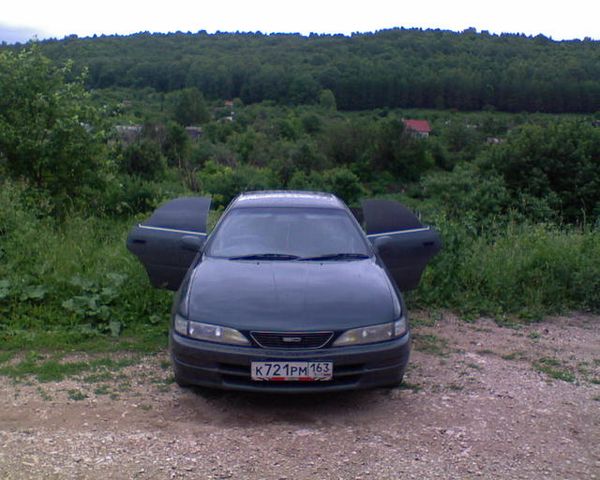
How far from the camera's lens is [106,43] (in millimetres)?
74562

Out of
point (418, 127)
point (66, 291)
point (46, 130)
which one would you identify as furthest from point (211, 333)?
point (418, 127)

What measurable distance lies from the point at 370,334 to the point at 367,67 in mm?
77924

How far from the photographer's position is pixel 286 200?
21.7ft

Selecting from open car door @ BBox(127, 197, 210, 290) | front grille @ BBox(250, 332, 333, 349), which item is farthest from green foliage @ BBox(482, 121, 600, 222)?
front grille @ BBox(250, 332, 333, 349)

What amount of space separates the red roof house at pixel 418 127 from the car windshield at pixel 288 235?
202ft

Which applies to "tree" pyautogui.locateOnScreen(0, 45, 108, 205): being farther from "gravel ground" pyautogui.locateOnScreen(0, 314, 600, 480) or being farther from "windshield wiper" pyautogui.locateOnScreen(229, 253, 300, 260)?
"gravel ground" pyautogui.locateOnScreen(0, 314, 600, 480)

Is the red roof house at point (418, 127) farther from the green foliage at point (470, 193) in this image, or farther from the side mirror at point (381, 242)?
the side mirror at point (381, 242)

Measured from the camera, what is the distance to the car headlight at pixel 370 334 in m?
4.80

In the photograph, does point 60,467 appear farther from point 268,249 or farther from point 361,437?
point 268,249

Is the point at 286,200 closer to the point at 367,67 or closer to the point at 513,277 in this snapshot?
the point at 513,277

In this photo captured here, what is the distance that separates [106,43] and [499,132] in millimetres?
39091

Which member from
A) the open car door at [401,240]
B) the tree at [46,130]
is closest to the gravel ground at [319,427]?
the open car door at [401,240]

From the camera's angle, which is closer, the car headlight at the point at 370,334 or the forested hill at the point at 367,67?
the car headlight at the point at 370,334

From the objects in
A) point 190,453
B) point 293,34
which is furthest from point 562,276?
point 293,34
